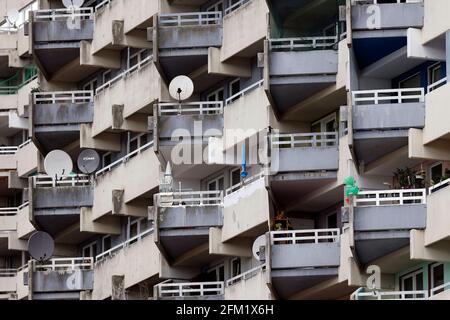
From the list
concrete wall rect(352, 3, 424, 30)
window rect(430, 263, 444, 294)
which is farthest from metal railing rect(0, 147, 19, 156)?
window rect(430, 263, 444, 294)

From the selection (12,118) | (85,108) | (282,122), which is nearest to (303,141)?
(282,122)

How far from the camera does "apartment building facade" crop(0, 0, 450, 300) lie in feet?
195

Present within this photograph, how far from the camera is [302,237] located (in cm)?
6266

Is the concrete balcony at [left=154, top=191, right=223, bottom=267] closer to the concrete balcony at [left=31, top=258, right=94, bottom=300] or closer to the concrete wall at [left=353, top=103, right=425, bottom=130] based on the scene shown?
the concrete balcony at [left=31, top=258, right=94, bottom=300]

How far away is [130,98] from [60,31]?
5.99m

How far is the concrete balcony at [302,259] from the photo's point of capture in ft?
205

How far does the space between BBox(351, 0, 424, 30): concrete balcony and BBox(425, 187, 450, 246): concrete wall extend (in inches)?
207

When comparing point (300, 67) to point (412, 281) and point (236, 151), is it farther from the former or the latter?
point (412, 281)

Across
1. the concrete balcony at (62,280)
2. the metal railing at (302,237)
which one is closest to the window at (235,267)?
the metal railing at (302,237)

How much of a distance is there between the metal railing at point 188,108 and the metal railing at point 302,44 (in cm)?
583

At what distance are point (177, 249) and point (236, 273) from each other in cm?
207

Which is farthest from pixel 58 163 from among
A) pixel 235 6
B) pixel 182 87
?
pixel 235 6

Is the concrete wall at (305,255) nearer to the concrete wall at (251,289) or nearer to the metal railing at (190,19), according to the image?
the concrete wall at (251,289)

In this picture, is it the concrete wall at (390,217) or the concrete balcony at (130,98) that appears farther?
the concrete balcony at (130,98)
